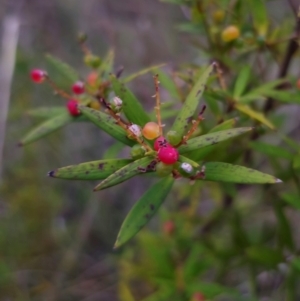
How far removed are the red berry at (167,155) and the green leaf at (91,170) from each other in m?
0.07

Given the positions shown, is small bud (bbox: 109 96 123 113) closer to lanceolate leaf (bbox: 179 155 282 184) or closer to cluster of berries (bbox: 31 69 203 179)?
cluster of berries (bbox: 31 69 203 179)

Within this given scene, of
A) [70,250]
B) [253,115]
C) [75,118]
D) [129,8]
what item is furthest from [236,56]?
[129,8]

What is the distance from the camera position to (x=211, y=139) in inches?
29.0

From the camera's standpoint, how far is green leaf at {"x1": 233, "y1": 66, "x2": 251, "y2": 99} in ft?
3.45

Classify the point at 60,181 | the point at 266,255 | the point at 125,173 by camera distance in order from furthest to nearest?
the point at 60,181 < the point at 266,255 < the point at 125,173

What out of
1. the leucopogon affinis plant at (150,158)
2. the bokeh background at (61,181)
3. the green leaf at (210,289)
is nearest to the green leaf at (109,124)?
the leucopogon affinis plant at (150,158)

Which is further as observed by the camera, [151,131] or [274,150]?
[274,150]

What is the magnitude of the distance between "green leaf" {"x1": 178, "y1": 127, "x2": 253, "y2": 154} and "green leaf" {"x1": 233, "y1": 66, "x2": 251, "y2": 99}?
1.09ft

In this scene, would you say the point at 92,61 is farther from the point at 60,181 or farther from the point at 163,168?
the point at 60,181

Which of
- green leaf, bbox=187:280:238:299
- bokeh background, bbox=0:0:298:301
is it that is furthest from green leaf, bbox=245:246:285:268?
bokeh background, bbox=0:0:298:301

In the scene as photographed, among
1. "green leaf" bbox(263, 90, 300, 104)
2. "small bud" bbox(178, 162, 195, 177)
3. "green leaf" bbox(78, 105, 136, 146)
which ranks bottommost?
"small bud" bbox(178, 162, 195, 177)

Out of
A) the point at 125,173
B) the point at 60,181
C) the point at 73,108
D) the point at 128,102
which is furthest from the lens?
the point at 60,181

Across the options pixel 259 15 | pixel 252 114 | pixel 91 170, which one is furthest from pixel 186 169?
pixel 259 15

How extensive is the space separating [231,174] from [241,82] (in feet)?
1.25
